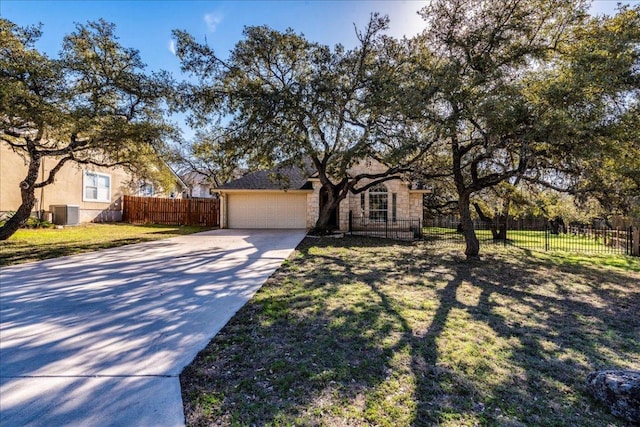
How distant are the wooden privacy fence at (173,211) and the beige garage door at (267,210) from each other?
3260 millimetres

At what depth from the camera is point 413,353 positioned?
3.49 meters

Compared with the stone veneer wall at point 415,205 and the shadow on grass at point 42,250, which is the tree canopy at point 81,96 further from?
the stone veneer wall at point 415,205

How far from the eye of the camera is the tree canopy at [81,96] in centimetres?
888

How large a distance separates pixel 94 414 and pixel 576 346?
16.8ft

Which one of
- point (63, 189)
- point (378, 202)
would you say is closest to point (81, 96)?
point (63, 189)

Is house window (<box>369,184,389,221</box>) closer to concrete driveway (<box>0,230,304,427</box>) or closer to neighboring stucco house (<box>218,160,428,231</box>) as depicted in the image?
neighboring stucco house (<box>218,160,428,231</box>)

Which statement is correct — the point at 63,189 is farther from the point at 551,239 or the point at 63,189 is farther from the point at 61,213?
the point at 551,239

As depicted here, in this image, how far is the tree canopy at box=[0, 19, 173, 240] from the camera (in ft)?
29.1

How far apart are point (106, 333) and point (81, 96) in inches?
388

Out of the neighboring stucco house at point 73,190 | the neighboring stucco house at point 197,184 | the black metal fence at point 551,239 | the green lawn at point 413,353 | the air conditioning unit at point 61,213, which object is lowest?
the green lawn at point 413,353

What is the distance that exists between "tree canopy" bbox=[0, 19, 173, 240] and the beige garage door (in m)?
7.58

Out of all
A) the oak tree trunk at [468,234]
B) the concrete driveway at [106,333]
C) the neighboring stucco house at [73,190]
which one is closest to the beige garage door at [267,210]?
the neighboring stucco house at [73,190]

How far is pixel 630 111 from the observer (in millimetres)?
7199

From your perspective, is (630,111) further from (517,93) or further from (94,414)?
(94,414)
